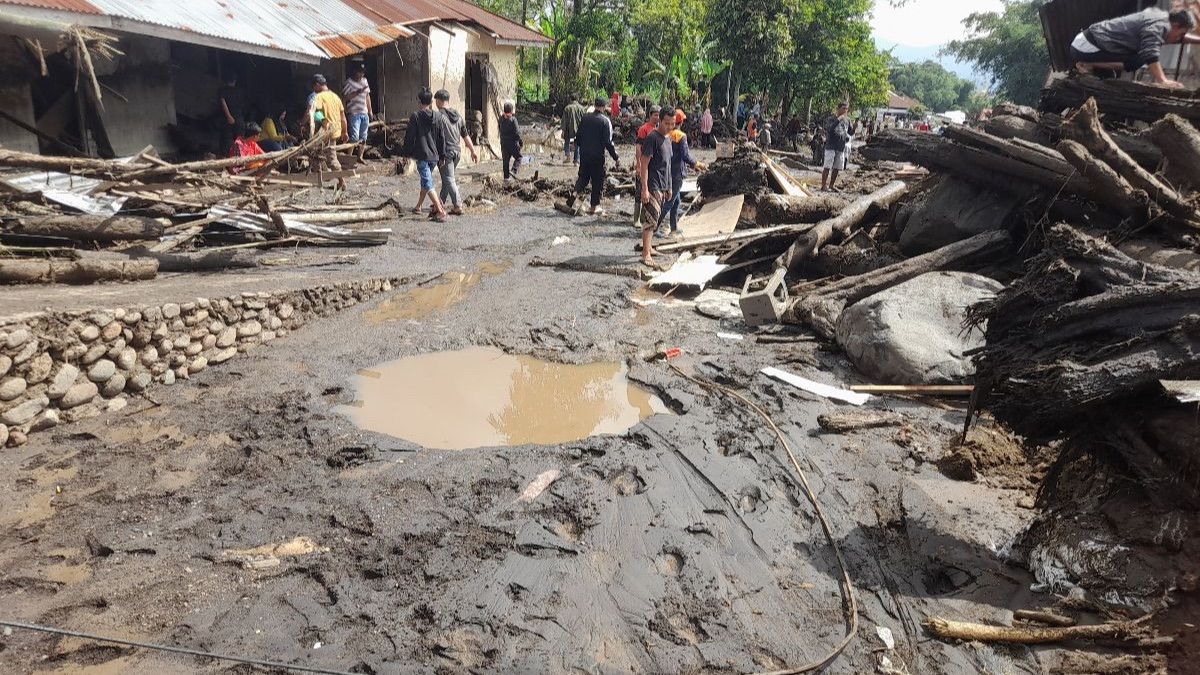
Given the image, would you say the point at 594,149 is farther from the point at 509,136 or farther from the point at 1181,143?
the point at 1181,143

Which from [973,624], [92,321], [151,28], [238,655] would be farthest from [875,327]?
[151,28]

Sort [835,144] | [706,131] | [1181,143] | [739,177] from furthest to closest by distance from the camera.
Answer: [706,131] → [835,144] → [739,177] → [1181,143]

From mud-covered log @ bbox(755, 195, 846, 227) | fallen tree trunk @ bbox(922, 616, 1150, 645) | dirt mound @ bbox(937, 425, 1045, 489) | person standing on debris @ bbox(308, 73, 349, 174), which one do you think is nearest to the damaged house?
person standing on debris @ bbox(308, 73, 349, 174)

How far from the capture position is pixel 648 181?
32.9 feet

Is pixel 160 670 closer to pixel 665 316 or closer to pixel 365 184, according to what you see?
pixel 665 316

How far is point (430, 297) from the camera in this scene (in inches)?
327

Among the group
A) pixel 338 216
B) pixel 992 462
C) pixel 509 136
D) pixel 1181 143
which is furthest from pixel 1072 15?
pixel 338 216

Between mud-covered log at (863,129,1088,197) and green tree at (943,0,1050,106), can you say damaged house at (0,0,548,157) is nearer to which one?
mud-covered log at (863,129,1088,197)

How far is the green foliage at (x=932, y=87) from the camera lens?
78.4m

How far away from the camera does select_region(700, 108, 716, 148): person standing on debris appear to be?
89.5ft

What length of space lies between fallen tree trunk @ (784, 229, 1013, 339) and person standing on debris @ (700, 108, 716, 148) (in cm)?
2071

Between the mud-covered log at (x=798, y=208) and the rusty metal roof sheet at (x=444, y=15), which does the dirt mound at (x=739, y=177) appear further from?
the rusty metal roof sheet at (x=444, y=15)

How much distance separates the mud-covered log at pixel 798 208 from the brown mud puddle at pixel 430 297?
3982 millimetres

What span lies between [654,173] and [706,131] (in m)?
18.7
